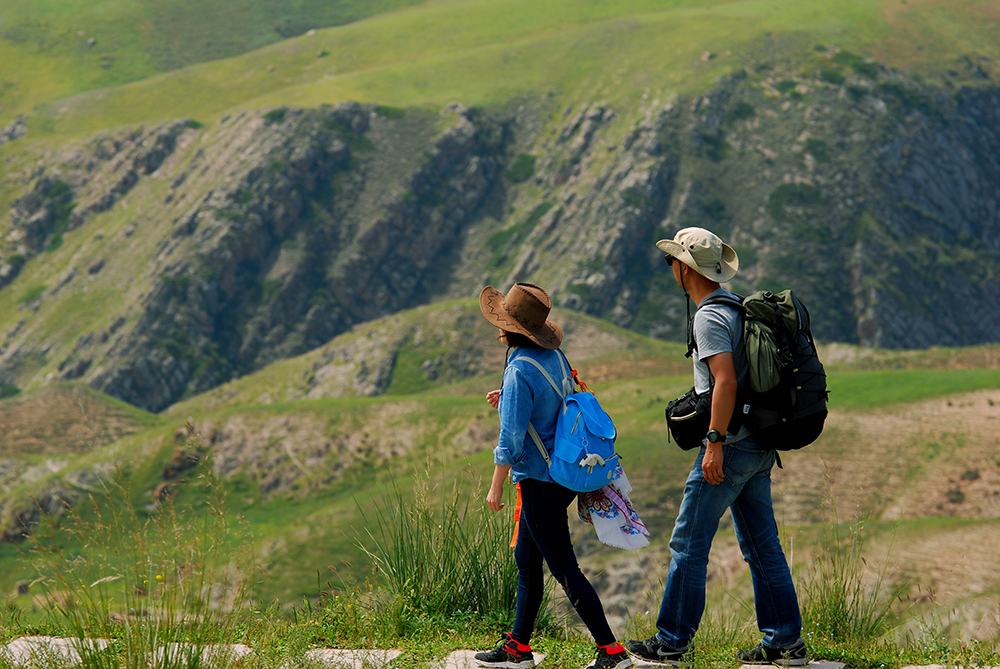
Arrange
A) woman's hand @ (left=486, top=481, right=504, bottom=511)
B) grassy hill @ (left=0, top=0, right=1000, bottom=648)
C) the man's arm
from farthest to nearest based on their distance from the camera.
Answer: grassy hill @ (left=0, top=0, right=1000, bottom=648) → woman's hand @ (left=486, top=481, right=504, bottom=511) → the man's arm

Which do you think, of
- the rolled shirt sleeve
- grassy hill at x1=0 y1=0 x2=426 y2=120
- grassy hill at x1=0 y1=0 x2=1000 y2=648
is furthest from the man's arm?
grassy hill at x1=0 y1=0 x2=426 y2=120

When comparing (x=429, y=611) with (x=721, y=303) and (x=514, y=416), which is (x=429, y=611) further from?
(x=721, y=303)

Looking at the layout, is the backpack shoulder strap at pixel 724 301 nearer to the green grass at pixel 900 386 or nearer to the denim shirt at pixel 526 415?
the denim shirt at pixel 526 415

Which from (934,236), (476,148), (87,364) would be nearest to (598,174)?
(476,148)

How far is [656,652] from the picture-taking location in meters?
4.78

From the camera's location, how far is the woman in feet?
15.0

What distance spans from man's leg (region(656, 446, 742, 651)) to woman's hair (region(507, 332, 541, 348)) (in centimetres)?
117

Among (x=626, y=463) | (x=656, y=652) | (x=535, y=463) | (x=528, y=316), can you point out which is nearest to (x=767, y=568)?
(x=656, y=652)

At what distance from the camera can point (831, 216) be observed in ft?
200

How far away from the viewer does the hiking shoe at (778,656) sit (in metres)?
4.74

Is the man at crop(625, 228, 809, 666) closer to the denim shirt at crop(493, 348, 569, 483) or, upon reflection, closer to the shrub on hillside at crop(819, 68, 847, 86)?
the denim shirt at crop(493, 348, 569, 483)

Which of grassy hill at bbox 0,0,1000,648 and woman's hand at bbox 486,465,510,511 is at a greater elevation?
woman's hand at bbox 486,465,510,511

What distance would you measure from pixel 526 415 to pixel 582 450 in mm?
363

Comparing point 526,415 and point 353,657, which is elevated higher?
point 526,415
